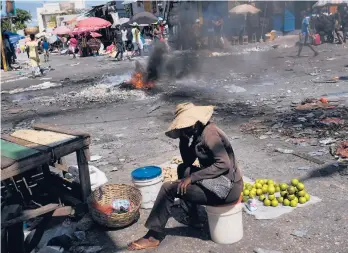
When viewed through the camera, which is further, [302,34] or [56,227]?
[302,34]

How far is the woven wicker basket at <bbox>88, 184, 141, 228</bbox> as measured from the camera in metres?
4.18

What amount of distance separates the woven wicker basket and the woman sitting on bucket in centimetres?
36

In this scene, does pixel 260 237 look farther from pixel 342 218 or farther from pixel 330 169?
pixel 330 169

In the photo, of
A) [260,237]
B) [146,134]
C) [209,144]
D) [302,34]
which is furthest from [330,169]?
[302,34]

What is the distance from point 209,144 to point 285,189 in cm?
156

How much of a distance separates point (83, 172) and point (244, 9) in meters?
20.6

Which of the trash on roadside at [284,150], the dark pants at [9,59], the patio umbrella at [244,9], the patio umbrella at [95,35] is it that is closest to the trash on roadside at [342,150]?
the trash on roadside at [284,150]

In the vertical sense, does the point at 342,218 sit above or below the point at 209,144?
below

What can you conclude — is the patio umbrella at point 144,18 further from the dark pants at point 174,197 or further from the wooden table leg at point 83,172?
the dark pants at point 174,197

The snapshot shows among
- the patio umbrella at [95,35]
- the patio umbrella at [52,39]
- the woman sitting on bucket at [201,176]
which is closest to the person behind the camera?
the woman sitting on bucket at [201,176]

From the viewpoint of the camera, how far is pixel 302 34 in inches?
734

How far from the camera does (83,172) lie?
456 centimetres

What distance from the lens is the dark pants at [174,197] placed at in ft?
12.1

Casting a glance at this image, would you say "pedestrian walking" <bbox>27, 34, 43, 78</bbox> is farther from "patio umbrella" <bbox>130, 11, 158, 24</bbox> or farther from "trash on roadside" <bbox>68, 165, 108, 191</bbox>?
"trash on roadside" <bbox>68, 165, 108, 191</bbox>
